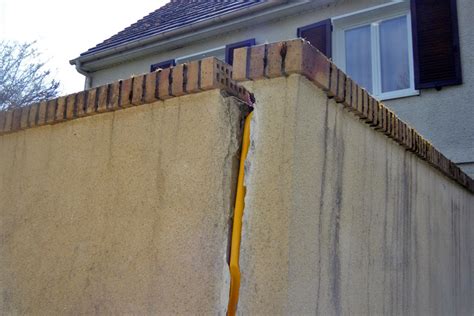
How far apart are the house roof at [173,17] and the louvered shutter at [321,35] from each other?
42.0 inches

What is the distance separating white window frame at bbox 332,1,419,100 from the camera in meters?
6.92

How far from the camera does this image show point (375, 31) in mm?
7422

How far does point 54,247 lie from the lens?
2.71 m

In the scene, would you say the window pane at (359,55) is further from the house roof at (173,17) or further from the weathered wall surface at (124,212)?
the weathered wall surface at (124,212)

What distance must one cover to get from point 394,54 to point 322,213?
224 inches

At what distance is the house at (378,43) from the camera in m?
6.40

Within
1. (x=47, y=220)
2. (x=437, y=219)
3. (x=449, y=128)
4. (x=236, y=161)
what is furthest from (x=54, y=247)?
(x=449, y=128)

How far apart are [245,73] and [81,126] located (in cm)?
117

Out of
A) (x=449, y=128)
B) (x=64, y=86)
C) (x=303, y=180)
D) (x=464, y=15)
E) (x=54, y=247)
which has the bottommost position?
(x=54, y=247)

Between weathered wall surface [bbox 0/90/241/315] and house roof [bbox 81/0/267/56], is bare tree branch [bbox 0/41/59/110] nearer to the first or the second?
house roof [bbox 81/0/267/56]

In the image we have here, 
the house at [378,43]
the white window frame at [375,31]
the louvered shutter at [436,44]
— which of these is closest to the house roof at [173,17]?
the house at [378,43]

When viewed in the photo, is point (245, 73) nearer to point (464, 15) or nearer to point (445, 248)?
point (445, 248)

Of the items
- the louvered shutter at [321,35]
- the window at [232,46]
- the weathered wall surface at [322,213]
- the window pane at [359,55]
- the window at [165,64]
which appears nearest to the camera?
the weathered wall surface at [322,213]

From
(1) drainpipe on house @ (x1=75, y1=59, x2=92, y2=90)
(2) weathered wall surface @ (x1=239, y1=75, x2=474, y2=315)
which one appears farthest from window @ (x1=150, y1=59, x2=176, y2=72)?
(2) weathered wall surface @ (x1=239, y1=75, x2=474, y2=315)
